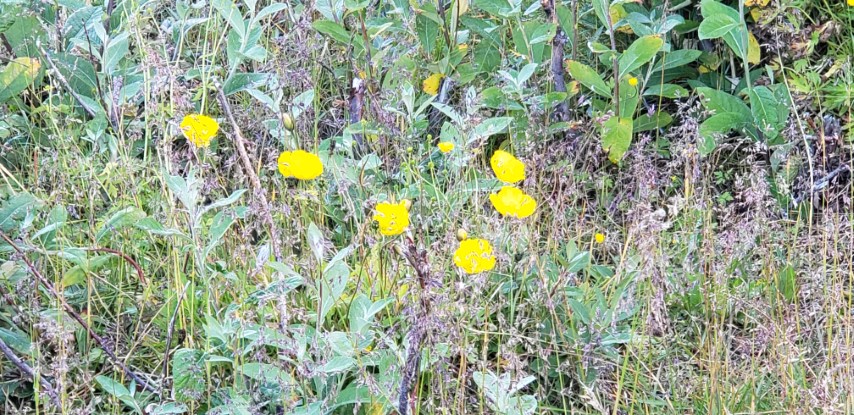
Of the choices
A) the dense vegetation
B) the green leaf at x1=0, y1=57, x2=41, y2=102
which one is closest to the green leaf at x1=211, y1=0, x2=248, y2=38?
the dense vegetation

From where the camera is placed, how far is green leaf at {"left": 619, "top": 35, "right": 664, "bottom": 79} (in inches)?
113

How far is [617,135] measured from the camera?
2.99m

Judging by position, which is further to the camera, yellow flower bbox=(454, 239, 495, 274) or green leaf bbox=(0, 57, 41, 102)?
green leaf bbox=(0, 57, 41, 102)

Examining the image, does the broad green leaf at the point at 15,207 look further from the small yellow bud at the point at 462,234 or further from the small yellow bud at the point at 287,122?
the small yellow bud at the point at 462,234

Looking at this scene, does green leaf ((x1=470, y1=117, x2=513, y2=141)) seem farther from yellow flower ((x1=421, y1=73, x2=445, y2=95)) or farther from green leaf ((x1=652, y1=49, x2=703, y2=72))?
green leaf ((x1=652, y1=49, x2=703, y2=72))

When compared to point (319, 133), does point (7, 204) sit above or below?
above

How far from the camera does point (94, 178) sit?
2.50 m

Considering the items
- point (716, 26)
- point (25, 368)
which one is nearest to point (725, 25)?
point (716, 26)

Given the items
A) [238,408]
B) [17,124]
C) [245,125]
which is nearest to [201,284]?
[238,408]

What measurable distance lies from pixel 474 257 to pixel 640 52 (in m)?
1.26

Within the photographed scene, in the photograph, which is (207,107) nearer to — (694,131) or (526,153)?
(526,153)

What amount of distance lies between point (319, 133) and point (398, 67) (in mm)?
395

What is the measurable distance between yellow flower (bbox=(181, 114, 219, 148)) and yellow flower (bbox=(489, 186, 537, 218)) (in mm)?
736

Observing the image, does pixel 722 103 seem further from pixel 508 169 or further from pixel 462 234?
pixel 462 234
